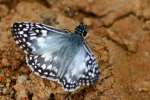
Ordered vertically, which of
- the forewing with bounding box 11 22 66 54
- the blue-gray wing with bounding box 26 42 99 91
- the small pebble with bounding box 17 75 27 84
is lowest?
the small pebble with bounding box 17 75 27 84

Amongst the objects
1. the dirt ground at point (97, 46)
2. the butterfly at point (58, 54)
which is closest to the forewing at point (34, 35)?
the butterfly at point (58, 54)

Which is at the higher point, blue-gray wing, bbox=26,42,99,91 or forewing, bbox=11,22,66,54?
forewing, bbox=11,22,66,54

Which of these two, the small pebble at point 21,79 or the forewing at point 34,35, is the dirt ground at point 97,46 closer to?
the small pebble at point 21,79

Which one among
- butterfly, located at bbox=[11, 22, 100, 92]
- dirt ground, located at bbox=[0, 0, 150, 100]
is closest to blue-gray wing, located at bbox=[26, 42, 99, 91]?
butterfly, located at bbox=[11, 22, 100, 92]

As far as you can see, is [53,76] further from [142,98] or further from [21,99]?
[142,98]

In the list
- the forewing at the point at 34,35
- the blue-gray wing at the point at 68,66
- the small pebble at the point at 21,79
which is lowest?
the small pebble at the point at 21,79

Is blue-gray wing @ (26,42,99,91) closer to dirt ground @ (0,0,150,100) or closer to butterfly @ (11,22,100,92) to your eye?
butterfly @ (11,22,100,92)

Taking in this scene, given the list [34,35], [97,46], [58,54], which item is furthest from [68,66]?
[97,46]
